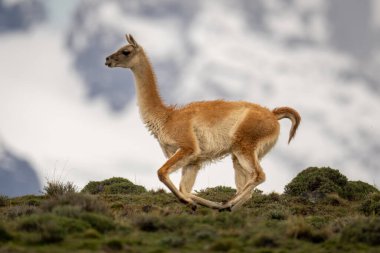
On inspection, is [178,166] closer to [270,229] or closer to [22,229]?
[270,229]

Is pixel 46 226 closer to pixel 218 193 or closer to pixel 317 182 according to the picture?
pixel 218 193

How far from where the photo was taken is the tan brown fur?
46.6ft

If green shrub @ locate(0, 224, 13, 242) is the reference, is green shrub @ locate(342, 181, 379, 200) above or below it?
above

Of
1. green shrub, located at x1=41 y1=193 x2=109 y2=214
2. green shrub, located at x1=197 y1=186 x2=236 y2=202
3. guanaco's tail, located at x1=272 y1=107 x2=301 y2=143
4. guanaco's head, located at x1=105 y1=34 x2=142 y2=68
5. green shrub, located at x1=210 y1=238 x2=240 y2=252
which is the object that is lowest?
green shrub, located at x1=210 y1=238 x2=240 y2=252

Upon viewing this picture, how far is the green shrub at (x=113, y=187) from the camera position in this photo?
24219 millimetres

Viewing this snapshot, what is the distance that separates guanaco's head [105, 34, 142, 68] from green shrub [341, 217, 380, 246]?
7.47m

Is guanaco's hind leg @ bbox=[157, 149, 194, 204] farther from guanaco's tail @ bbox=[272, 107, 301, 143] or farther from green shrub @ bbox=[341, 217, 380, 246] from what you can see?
green shrub @ bbox=[341, 217, 380, 246]

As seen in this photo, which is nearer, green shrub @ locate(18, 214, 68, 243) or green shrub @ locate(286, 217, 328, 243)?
green shrub @ locate(18, 214, 68, 243)

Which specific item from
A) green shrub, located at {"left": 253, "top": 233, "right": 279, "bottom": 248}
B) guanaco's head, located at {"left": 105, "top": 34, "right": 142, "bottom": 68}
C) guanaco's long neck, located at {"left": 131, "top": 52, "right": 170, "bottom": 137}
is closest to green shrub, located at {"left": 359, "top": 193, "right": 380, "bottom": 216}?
guanaco's long neck, located at {"left": 131, "top": 52, "right": 170, "bottom": 137}

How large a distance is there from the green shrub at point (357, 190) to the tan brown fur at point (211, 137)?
9.38 m

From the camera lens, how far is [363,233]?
10258mm

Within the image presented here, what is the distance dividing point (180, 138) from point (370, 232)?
5.35m

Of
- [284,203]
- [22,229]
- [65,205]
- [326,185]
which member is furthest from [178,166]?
[326,185]

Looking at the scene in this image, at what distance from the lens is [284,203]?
19984 millimetres
